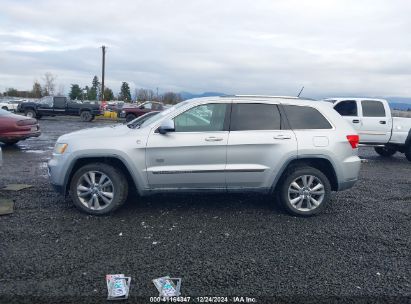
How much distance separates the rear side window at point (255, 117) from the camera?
5.61 m

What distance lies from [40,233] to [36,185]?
8.81ft

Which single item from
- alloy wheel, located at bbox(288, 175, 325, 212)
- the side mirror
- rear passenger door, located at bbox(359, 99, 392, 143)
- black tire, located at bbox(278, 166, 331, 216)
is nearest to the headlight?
the side mirror

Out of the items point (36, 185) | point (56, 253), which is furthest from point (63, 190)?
point (36, 185)

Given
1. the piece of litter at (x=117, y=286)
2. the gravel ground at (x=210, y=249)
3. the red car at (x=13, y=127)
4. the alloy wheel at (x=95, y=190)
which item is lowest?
the piece of litter at (x=117, y=286)

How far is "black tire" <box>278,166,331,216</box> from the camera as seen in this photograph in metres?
5.62

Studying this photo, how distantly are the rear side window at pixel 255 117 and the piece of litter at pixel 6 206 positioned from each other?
340 cm

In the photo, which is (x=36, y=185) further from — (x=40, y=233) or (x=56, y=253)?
(x=56, y=253)

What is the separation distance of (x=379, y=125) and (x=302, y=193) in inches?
279


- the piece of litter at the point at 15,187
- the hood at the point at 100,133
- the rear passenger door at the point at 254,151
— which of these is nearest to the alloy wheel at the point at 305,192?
the rear passenger door at the point at 254,151

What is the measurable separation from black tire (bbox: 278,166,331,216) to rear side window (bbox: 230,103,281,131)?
72 cm

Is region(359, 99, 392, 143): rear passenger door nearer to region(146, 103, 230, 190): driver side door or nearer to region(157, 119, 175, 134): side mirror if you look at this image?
region(146, 103, 230, 190): driver side door

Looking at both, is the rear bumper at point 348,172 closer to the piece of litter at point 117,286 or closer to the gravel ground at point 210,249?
the gravel ground at point 210,249

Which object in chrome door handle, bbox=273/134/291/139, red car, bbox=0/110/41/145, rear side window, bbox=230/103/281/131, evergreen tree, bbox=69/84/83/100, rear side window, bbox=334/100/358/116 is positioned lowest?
red car, bbox=0/110/41/145

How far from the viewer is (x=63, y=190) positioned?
216 inches
